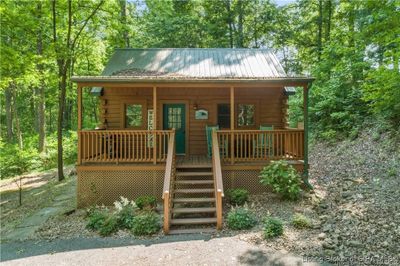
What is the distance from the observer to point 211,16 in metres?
22.5

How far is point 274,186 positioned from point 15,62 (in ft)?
34.0

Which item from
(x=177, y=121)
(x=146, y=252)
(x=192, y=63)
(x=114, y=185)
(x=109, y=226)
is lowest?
(x=146, y=252)

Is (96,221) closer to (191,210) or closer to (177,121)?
(191,210)

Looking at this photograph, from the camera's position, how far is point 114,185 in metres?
8.37

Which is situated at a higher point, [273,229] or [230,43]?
[230,43]

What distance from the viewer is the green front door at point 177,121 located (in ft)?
34.8

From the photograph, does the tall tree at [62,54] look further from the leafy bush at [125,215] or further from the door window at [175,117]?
the leafy bush at [125,215]

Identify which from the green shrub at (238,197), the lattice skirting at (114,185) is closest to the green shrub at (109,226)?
the lattice skirting at (114,185)

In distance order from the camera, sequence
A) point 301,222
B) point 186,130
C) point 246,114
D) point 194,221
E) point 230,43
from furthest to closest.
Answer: point 230,43 < point 246,114 < point 186,130 < point 194,221 < point 301,222

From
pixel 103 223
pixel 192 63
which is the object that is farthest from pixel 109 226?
pixel 192 63

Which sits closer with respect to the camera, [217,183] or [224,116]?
[217,183]

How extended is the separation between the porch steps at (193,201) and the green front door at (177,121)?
212cm

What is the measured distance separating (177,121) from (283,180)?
183 inches

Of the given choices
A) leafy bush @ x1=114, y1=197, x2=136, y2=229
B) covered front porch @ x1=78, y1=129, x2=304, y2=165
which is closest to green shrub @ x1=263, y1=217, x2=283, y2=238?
covered front porch @ x1=78, y1=129, x2=304, y2=165
